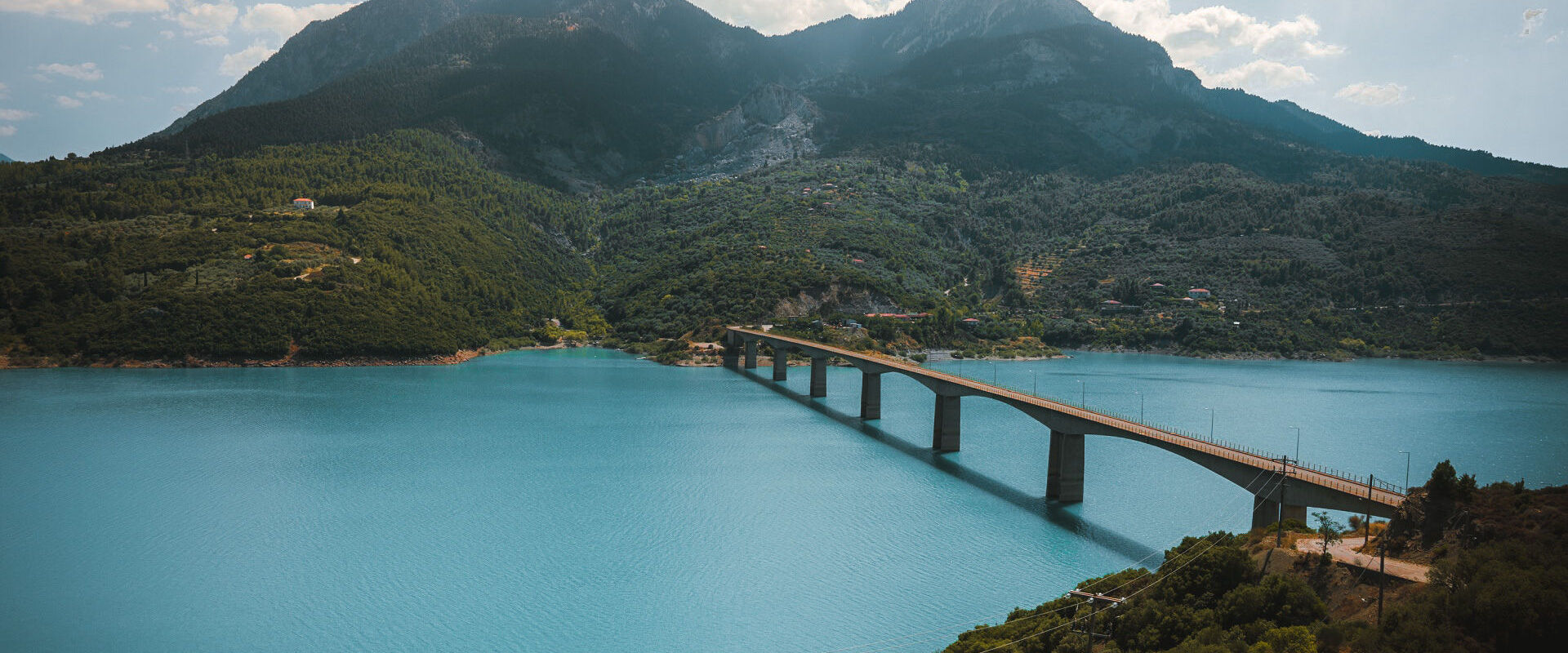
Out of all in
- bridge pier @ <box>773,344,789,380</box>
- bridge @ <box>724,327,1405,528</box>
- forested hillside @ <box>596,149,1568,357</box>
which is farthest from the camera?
forested hillside @ <box>596,149,1568,357</box>

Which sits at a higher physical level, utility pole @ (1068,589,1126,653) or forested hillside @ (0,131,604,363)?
forested hillside @ (0,131,604,363)

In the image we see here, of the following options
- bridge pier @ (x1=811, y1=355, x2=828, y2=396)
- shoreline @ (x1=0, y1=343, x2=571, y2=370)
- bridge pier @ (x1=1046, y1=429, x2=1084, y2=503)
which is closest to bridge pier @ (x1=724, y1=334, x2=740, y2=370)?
bridge pier @ (x1=811, y1=355, x2=828, y2=396)

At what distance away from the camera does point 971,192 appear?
18450 cm

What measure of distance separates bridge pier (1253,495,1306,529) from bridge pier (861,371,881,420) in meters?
36.1

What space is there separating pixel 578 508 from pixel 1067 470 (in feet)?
70.8

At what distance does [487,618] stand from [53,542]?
19.7m

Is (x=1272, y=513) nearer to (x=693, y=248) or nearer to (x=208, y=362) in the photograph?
(x=208, y=362)

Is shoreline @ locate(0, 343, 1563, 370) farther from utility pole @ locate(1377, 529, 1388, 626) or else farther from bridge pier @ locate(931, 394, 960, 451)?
utility pole @ locate(1377, 529, 1388, 626)

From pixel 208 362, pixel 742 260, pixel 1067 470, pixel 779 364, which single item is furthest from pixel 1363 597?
pixel 742 260

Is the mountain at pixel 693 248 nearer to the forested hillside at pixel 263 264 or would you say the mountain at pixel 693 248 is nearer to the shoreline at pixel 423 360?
the forested hillside at pixel 263 264

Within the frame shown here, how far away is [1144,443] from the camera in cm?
4722

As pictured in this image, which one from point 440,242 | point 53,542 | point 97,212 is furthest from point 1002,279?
point 53,542

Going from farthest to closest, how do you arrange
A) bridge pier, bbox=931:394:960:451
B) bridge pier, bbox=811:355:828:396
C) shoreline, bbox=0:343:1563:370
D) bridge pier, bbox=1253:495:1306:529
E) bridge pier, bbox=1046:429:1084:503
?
shoreline, bbox=0:343:1563:370, bridge pier, bbox=811:355:828:396, bridge pier, bbox=931:394:960:451, bridge pier, bbox=1046:429:1084:503, bridge pier, bbox=1253:495:1306:529

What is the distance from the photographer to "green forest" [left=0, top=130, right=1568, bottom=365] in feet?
294
